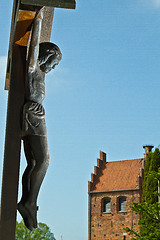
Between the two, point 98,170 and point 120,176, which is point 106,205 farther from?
point 98,170

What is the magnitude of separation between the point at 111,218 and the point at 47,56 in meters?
27.4

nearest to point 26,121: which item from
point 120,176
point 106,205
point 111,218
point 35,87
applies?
point 35,87

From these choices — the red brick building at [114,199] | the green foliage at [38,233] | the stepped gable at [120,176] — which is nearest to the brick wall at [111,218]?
the red brick building at [114,199]

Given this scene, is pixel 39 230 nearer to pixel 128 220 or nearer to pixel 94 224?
pixel 94 224

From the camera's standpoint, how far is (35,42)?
2.22 meters

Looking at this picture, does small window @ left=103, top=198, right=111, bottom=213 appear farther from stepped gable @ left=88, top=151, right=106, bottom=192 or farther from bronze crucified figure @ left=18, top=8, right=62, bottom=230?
bronze crucified figure @ left=18, top=8, right=62, bottom=230

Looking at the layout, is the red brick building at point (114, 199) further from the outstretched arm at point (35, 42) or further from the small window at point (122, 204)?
the outstretched arm at point (35, 42)

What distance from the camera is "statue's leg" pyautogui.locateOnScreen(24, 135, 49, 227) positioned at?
2166mm

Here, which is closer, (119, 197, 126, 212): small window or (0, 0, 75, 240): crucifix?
(0, 0, 75, 240): crucifix

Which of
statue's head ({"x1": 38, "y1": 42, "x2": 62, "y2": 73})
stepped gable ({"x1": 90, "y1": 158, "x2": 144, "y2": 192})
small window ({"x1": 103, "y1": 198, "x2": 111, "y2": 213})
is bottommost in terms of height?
statue's head ({"x1": 38, "y1": 42, "x2": 62, "y2": 73})

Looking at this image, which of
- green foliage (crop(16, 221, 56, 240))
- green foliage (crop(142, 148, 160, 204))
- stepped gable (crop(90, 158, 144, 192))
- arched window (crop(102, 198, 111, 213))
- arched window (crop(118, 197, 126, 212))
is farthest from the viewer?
arched window (crop(102, 198, 111, 213))

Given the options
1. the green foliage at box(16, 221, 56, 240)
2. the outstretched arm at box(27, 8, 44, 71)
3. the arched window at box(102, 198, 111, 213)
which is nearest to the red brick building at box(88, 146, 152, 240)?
the arched window at box(102, 198, 111, 213)

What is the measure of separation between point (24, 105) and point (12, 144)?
0.71 ft

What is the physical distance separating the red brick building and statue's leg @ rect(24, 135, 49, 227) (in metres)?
26.3
